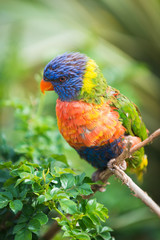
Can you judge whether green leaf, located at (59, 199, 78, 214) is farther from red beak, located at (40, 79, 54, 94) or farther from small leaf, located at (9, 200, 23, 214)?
red beak, located at (40, 79, 54, 94)

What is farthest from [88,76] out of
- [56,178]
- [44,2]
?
[44,2]

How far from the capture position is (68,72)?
4.84ft

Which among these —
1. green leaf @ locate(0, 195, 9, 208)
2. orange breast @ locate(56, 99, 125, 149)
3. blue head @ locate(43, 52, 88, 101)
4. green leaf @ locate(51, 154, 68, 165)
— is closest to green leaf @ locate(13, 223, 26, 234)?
green leaf @ locate(0, 195, 9, 208)

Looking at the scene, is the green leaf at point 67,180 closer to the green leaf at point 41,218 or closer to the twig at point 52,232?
the green leaf at point 41,218

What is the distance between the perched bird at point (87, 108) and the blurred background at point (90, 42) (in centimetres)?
122

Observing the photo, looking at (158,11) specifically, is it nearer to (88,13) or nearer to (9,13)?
(88,13)

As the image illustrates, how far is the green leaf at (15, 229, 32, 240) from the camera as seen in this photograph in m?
1.07

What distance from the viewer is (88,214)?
1097mm

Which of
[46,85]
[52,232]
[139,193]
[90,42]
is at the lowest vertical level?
[52,232]

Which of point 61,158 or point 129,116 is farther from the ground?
point 129,116

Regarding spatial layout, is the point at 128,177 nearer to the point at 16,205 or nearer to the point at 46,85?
the point at 16,205

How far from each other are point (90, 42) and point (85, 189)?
93.0 inches

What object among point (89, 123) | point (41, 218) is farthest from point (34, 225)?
point (89, 123)

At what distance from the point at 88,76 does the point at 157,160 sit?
2231 mm
